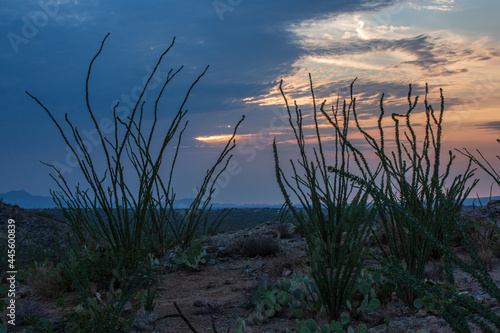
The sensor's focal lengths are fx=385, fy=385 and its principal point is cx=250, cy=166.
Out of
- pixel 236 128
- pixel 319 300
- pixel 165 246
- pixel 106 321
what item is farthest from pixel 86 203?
pixel 319 300

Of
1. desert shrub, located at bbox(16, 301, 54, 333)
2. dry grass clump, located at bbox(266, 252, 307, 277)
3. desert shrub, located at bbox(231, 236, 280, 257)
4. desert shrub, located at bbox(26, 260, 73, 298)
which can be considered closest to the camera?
desert shrub, located at bbox(16, 301, 54, 333)

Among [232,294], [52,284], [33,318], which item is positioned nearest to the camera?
[33,318]

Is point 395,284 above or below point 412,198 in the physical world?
below

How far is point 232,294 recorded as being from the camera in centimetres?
453

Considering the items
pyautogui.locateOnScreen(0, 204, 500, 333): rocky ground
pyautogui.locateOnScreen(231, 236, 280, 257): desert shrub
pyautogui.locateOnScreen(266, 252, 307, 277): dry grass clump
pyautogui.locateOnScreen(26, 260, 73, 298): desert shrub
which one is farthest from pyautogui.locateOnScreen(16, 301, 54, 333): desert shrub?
pyautogui.locateOnScreen(231, 236, 280, 257): desert shrub

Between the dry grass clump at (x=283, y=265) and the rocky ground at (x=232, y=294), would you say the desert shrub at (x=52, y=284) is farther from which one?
the dry grass clump at (x=283, y=265)

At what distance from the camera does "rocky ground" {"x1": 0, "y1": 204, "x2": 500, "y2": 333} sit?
3215 millimetres

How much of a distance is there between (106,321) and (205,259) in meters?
3.08

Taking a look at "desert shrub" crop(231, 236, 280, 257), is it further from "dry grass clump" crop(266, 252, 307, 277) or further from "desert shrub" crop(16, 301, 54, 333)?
"desert shrub" crop(16, 301, 54, 333)

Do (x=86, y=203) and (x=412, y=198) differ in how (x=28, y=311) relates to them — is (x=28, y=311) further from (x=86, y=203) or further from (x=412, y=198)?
(x=412, y=198)

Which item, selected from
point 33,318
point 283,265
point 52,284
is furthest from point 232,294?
point 52,284

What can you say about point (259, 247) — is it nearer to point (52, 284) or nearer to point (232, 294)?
point (232, 294)

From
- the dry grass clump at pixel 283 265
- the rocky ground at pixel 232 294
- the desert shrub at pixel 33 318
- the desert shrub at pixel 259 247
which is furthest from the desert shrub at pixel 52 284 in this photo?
the desert shrub at pixel 259 247

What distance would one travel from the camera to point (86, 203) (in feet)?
18.8
